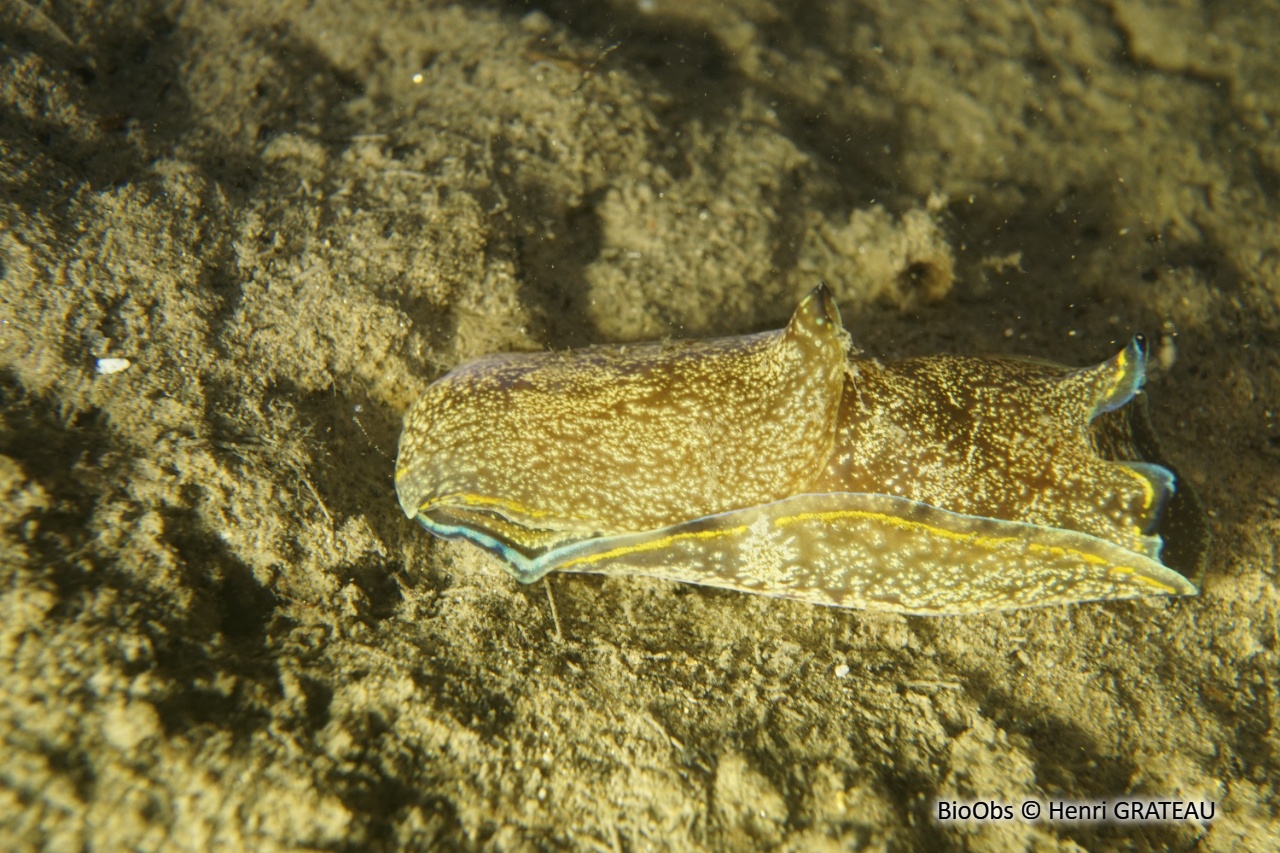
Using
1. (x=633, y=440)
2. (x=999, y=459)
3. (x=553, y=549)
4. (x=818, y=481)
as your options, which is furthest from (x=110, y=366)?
(x=999, y=459)

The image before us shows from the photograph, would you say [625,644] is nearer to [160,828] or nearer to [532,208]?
[160,828]

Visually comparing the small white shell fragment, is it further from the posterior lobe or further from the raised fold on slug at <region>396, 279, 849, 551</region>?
the posterior lobe

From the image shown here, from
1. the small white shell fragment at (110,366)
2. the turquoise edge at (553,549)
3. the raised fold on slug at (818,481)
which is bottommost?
the small white shell fragment at (110,366)

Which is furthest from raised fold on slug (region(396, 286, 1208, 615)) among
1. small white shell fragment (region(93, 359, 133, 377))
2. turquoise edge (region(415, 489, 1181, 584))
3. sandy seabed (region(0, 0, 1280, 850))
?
small white shell fragment (region(93, 359, 133, 377))

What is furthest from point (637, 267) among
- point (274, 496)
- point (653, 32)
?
point (274, 496)

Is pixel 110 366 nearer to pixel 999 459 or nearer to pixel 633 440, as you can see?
pixel 633 440

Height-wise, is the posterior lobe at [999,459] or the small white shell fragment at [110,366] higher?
the posterior lobe at [999,459]

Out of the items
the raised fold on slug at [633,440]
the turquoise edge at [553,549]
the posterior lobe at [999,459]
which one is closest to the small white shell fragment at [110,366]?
the raised fold on slug at [633,440]

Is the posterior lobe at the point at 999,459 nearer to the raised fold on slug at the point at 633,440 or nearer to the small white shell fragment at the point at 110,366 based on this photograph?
the raised fold on slug at the point at 633,440
